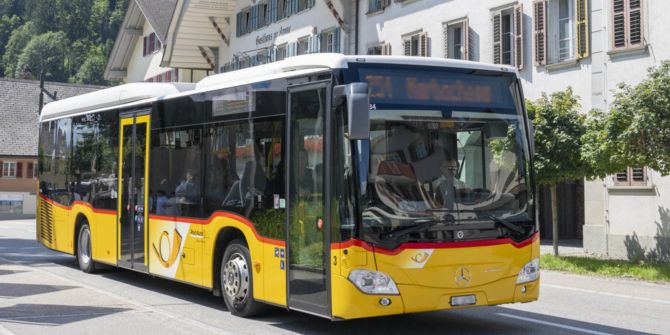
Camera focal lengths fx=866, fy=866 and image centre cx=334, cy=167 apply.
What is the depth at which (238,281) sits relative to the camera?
991 cm

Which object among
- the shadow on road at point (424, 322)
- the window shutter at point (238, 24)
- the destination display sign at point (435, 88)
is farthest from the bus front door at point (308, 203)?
the window shutter at point (238, 24)

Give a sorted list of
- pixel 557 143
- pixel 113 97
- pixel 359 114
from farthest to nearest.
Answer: pixel 557 143 → pixel 113 97 → pixel 359 114

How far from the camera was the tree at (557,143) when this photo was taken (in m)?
18.1

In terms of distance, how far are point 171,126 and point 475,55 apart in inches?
623

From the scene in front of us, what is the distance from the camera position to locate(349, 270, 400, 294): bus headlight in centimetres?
793

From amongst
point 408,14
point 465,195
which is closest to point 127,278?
point 465,195

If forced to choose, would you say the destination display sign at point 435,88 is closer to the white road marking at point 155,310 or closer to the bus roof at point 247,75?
the bus roof at point 247,75

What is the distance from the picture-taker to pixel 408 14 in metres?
29.0

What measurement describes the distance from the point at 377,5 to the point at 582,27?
10509 mm

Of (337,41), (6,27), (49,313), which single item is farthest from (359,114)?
(6,27)

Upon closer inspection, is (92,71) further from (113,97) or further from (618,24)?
(113,97)

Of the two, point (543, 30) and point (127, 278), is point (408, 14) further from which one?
point (127, 278)

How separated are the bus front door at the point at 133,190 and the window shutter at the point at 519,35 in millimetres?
13739

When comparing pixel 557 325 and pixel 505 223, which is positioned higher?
pixel 505 223
